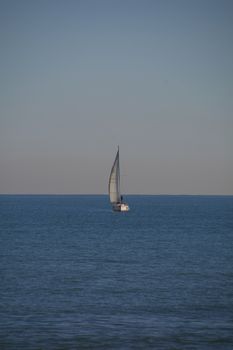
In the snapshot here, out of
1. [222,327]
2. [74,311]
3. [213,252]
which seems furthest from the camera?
[213,252]

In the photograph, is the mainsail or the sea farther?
the mainsail

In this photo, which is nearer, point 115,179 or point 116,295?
point 116,295

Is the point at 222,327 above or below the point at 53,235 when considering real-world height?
below

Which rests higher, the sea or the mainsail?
the mainsail

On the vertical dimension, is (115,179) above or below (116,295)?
above

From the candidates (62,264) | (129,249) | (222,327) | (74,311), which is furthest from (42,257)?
(222,327)

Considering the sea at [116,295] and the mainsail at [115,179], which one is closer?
the sea at [116,295]

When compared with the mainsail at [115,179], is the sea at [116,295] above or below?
below

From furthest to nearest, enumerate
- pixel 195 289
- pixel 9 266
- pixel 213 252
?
pixel 213 252 < pixel 9 266 < pixel 195 289

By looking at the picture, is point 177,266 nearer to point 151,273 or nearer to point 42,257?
point 151,273

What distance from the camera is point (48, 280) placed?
4591cm

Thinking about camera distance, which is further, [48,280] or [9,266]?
[9,266]

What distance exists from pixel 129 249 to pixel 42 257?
11.9 meters

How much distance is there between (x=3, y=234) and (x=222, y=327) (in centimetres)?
6052
